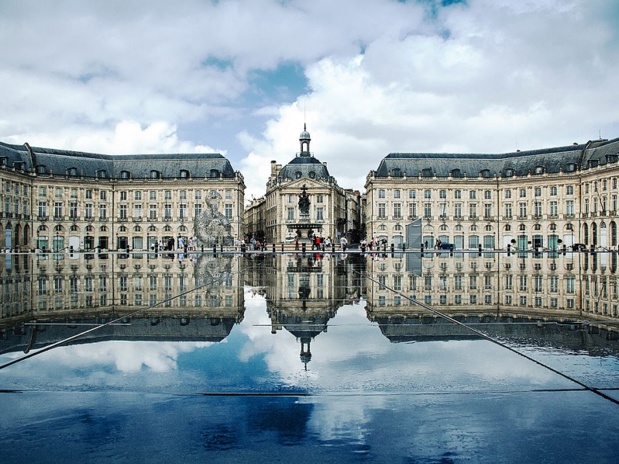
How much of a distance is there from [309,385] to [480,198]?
82.1 metres

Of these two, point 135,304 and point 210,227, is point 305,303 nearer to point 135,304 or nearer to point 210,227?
point 135,304

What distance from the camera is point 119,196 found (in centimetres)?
8088

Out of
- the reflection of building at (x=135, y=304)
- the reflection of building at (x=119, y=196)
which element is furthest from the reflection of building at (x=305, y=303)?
the reflection of building at (x=119, y=196)

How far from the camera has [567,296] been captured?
37.4 feet

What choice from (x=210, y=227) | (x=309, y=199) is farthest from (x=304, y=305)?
(x=309, y=199)

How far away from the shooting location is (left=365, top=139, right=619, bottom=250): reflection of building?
77.1 meters

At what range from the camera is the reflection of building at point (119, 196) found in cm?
7438

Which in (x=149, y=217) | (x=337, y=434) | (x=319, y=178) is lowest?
(x=337, y=434)

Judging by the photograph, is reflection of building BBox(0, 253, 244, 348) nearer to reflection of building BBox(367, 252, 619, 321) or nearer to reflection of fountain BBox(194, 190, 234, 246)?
reflection of building BBox(367, 252, 619, 321)

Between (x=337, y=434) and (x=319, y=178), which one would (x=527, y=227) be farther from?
(x=337, y=434)

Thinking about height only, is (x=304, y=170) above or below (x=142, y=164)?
below

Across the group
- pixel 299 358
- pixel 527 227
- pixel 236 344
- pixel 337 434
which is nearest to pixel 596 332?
pixel 299 358

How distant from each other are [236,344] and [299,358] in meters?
1.02

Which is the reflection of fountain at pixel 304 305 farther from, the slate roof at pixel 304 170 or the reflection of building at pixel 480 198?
the slate roof at pixel 304 170
